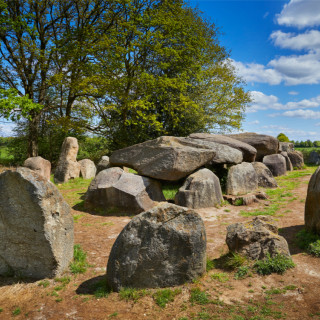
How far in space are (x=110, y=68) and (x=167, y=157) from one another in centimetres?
Answer: 1163

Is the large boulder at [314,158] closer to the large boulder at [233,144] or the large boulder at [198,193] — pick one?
the large boulder at [233,144]

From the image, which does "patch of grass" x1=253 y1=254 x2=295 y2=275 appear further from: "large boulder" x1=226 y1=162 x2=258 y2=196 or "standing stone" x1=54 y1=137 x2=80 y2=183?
"standing stone" x1=54 y1=137 x2=80 y2=183

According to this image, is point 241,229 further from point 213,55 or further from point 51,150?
point 213,55

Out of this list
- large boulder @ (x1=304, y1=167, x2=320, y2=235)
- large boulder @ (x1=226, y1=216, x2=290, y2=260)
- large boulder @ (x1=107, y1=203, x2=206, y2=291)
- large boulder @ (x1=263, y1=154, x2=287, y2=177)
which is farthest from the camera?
large boulder @ (x1=263, y1=154, x2=287, y2=177)

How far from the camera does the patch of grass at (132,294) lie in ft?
14.5

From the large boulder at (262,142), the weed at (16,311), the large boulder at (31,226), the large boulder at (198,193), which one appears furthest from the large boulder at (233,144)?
the weed at (16,311)

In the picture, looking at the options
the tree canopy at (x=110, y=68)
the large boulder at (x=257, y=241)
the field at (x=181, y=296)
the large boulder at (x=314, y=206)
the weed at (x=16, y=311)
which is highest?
the tree canopy at (x=110, y=68)

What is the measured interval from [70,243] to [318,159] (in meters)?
24.8

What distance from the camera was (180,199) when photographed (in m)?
10.2

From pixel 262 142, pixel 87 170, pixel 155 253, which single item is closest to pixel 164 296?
pixel 155 253

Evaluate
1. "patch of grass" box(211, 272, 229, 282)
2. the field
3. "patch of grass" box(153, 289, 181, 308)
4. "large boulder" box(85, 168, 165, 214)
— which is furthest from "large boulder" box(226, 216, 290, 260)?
"large boulder" box(85, 168, 165, 214)

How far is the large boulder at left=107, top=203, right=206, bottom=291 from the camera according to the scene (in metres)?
4.66

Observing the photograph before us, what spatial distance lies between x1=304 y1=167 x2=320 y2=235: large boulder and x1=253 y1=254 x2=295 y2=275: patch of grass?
1833 millimetres

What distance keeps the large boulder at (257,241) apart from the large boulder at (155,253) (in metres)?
1.16
